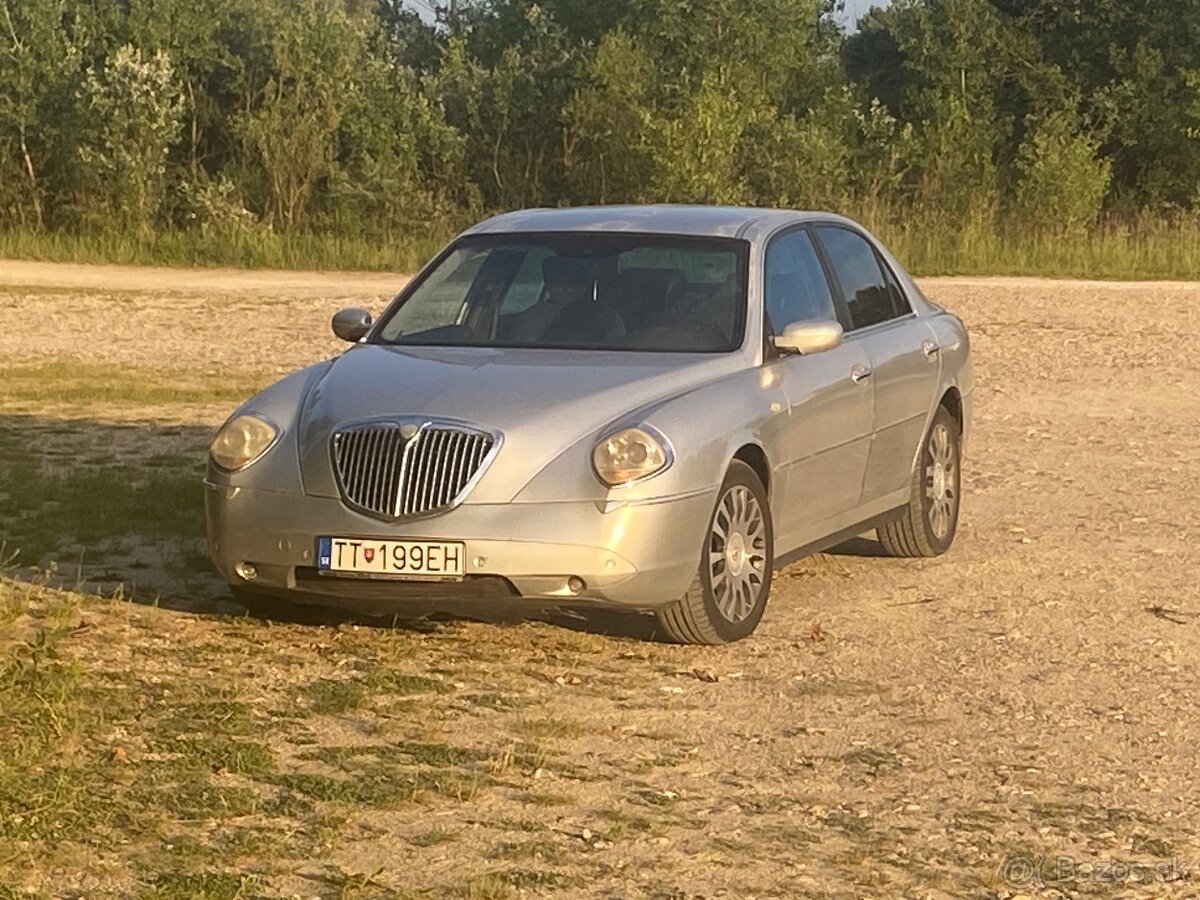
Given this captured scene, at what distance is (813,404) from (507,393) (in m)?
1.37

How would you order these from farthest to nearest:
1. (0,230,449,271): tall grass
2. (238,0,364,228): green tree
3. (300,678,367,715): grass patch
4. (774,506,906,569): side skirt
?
(238,0,364,228): green tree, (0,230,449,271): tall grass, (774,506,906,569): side skirt, (300,678,367,715): grass patch

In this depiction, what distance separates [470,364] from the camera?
334 inches

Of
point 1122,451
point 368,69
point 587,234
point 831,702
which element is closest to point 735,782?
point 831,702

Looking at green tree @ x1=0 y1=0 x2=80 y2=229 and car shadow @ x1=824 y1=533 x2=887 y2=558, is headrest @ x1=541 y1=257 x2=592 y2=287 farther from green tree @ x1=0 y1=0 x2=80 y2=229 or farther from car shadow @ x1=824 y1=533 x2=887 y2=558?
green tree @ x1=0 y1=0 x2=80 y2=229

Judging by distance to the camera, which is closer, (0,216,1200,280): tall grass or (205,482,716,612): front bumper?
(205,482,716,612): front bumper

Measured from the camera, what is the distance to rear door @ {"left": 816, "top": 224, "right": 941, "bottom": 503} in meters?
9.56

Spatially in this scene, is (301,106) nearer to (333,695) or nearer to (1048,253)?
(1048,253)

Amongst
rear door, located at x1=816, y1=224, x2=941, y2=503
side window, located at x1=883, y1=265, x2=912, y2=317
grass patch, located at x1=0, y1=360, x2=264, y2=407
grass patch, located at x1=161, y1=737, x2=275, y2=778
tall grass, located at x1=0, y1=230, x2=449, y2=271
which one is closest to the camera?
grass patch, located at x1=161, y1=737, x2=275, y2=778

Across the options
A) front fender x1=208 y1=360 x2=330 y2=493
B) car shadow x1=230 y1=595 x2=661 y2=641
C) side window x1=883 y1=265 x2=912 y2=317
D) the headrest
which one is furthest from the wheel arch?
side window x1=883 y1=265 x2=912 y2=317

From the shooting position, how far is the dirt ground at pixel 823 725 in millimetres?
5520

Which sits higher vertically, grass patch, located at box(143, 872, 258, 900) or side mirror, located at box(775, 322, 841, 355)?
side mirror, located at box(775, 322, 841, 355)

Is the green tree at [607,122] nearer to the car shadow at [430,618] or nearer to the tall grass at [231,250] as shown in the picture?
the tall grass at [231,250]

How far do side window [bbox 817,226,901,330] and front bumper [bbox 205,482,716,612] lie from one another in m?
2.04

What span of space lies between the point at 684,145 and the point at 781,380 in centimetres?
2714
